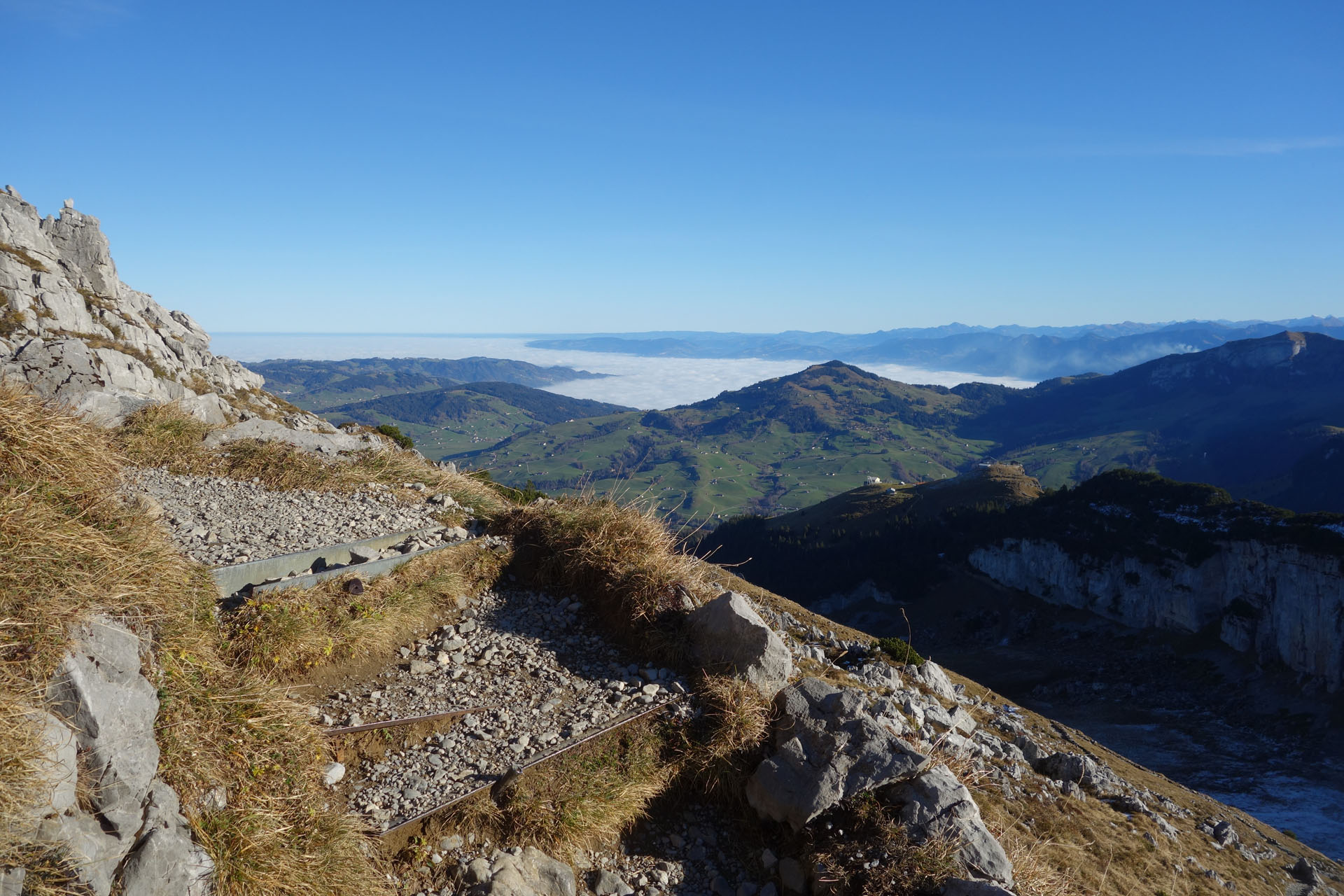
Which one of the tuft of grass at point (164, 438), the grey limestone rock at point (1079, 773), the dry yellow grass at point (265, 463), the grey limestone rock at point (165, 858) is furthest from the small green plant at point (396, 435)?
the grey limestone rock at point (1079, 773)

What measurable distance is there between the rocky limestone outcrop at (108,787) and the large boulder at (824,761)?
568cm

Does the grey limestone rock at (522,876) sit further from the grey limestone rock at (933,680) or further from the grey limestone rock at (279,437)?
the grey limestone rock at (933,680)

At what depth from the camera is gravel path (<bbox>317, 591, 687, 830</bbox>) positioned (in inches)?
279

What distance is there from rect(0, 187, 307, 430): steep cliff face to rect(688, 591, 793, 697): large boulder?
28911 mm

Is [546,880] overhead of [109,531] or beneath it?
beneath

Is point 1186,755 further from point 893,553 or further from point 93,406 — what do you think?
point 93,406

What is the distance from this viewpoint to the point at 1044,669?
83.1 metres

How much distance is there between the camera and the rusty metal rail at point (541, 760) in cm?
651

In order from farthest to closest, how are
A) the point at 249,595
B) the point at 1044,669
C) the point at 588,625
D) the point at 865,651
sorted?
the point at 1044,669
the point at 865,651
the point at 588,625
the point at 249,595

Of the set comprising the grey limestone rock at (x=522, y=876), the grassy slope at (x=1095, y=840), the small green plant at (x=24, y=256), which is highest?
the small green plant at (x=24, y=256)

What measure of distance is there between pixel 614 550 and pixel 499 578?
2.01 metres

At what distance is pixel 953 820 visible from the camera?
7406mm

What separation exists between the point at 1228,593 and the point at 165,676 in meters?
106

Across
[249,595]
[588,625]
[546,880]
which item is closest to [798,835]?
[546,880]
